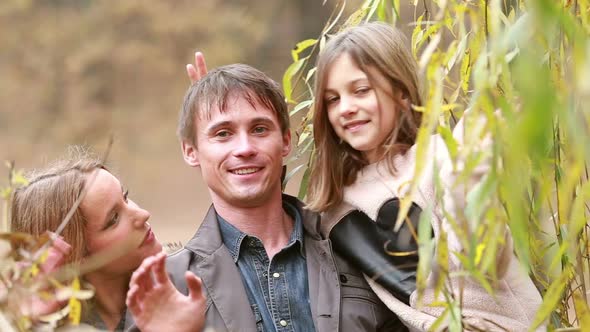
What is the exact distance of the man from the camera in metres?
1.47

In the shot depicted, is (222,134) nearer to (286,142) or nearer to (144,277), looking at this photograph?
(286,142)

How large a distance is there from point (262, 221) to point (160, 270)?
0.38 m

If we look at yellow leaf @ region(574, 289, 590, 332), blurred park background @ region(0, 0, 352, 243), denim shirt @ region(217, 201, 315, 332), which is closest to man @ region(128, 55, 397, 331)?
denim shirt @ region(217, 201, 315, 332)

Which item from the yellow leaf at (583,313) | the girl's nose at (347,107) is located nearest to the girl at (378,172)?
the girl's nose at (347,107)

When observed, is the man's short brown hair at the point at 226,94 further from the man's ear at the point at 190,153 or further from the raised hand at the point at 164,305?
the raised hand at the point at 164,305

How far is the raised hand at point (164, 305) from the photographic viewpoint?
4.09 ft

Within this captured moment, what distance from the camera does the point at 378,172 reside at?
1.52 meters

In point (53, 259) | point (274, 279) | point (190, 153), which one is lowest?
point (274, 279)

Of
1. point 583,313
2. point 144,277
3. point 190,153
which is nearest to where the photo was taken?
point 583,313

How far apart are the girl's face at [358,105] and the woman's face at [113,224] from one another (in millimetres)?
348

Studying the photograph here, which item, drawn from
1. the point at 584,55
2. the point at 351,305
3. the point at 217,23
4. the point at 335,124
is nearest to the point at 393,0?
the point at 335,124

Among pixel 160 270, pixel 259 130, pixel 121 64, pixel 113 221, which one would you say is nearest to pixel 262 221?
pixel 259 130

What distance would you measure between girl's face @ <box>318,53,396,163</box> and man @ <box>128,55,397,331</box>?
136 mm

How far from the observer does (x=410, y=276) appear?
1451 millimetres
